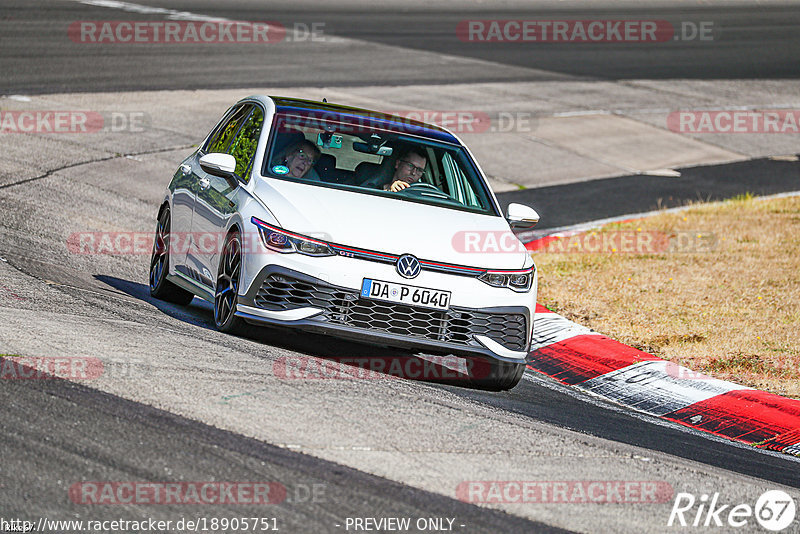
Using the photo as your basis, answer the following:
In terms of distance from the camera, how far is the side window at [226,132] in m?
9.06

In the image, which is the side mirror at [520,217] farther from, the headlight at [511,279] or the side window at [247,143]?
the side window at [247,143]

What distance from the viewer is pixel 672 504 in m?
5.48

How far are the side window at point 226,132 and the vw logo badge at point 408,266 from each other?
7.81 ft

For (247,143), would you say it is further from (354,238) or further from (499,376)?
(499,376)

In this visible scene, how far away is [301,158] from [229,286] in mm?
1157

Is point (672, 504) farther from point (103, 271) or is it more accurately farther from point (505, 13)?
point (505, 13)

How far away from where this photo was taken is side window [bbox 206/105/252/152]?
29.7 ft

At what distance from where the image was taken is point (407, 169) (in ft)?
28.1

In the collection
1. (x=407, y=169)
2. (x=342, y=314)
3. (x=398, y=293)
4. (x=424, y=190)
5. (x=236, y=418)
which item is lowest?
(x=236, y=418)
